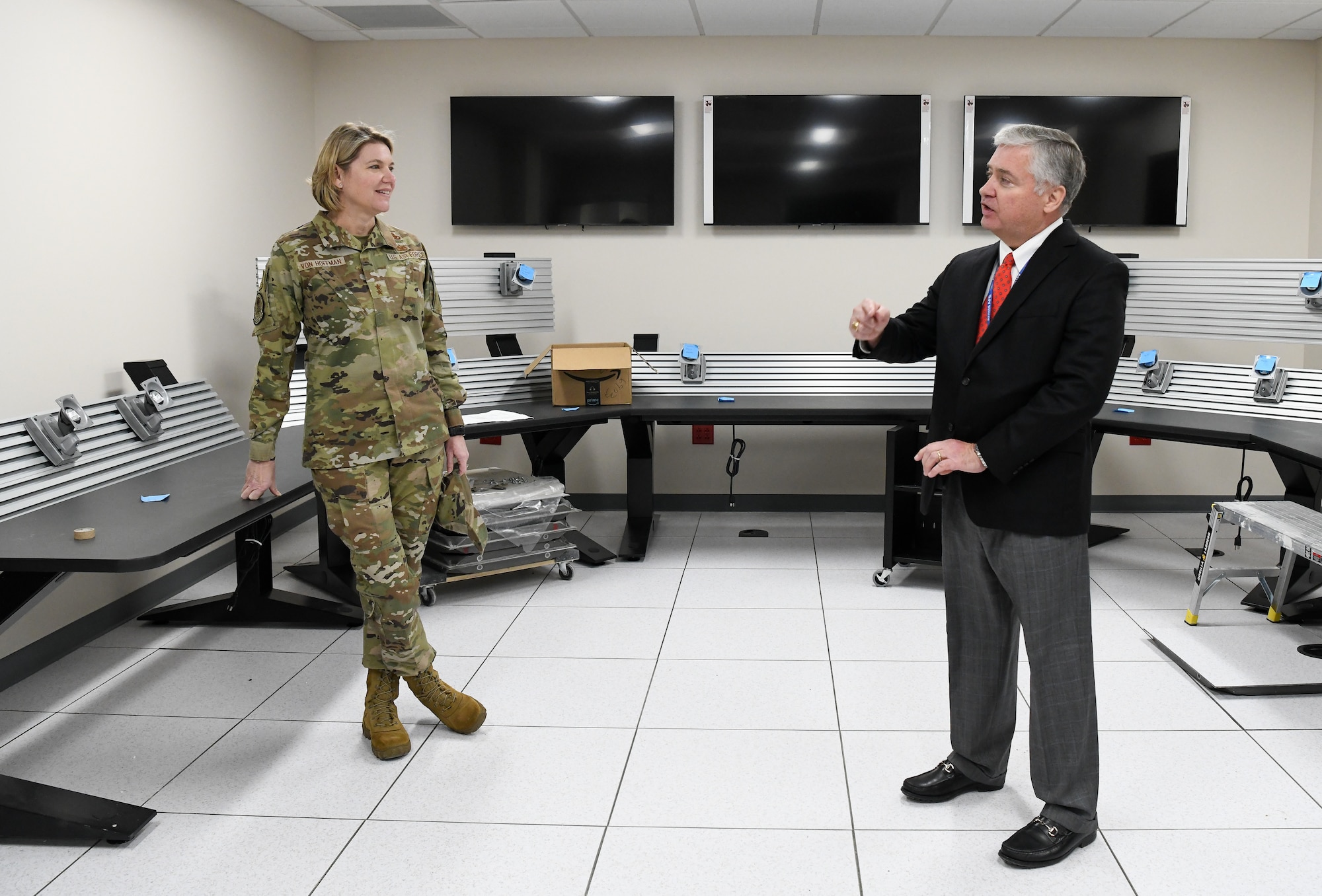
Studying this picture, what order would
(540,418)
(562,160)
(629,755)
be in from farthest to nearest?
(562,160), (540,418), (629,755)

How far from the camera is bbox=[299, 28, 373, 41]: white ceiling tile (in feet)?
16.3

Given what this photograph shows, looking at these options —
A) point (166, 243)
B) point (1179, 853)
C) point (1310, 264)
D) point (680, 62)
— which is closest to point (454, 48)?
point (680, 62)

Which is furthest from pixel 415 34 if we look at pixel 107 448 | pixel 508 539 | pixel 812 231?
pixel 107 448

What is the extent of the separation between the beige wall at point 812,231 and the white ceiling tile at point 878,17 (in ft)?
0.46

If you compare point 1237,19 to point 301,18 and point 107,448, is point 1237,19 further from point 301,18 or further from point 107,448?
point 107,448

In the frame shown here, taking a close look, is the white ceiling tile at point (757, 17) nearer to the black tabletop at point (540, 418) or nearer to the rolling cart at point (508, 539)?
the black tabletop at point (540, 418)

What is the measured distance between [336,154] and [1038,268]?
63.5 inches

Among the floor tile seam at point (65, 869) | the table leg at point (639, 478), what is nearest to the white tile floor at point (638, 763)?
the floor tile seam at point (65, 869)

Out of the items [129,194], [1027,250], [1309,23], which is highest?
[1309,23]

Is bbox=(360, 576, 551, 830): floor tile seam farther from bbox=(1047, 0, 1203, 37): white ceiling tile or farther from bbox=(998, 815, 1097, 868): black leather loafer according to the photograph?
bbox=(1047, 0, 1203, 37): white ceiling tile

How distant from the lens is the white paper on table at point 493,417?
393 centimetres

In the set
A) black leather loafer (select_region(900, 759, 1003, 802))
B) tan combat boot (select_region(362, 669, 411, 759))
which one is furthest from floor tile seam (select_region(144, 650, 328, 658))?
black leather loafer (select_region(900, 759, 1003, 802))

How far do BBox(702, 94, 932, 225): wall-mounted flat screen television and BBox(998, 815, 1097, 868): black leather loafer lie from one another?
11.6 feet

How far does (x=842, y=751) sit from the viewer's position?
2.59 m
